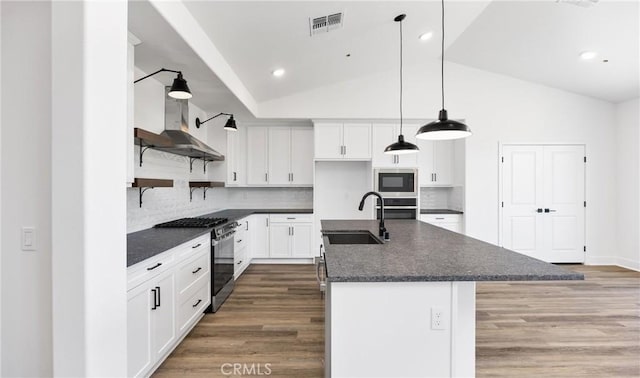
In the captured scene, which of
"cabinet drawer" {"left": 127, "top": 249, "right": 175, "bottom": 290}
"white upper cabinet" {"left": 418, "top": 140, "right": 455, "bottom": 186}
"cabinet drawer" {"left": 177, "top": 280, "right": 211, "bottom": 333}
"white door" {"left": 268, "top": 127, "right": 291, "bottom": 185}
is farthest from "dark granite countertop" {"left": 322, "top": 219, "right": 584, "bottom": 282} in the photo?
"white door" {"left": 268, "top": 127, "right": 291, "bottom": 185}

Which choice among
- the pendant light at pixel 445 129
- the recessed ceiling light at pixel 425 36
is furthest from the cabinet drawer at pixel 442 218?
the pendant light at pixel 445 129

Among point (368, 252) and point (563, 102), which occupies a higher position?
point (563, 102)

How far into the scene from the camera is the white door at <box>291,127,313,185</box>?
209 inches

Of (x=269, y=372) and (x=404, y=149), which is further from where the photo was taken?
(x=404, y=149)

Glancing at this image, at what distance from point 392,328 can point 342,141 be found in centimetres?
386

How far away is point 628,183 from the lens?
15.9ft

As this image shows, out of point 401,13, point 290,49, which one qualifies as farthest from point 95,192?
point 401,13

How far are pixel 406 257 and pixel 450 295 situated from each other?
13.5 inches

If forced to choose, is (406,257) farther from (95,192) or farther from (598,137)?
(598,137)

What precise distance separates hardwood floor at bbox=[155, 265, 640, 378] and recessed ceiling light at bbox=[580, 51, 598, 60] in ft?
9.72

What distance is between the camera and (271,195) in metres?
5.59

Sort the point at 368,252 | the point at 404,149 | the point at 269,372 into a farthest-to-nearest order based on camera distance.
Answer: the point at 404,149 → the point at 269,372 → the point at 368,252

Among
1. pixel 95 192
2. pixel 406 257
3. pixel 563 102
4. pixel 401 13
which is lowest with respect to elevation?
pixel 406 257

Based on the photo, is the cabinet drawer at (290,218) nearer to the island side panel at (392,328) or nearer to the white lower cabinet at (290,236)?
the white lower cabinet at (290,236)
